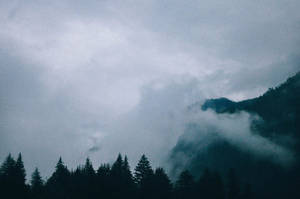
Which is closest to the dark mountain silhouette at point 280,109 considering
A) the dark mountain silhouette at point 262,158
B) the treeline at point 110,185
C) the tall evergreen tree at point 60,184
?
the dark mountain silhouette at point 262,158

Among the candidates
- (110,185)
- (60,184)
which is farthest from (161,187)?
(60,184)

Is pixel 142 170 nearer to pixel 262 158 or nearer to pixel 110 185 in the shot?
pixel 110 185

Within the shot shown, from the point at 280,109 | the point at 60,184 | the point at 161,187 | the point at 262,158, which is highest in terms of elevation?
the point at 280,109

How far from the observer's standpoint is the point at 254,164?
443ft

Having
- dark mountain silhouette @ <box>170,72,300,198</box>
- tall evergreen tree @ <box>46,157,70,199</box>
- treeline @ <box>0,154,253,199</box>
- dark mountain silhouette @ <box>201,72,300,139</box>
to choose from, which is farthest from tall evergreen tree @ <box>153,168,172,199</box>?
dark mountain silhouette @ <box>201,72,300,139</box>

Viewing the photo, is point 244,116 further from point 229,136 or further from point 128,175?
point 128,175

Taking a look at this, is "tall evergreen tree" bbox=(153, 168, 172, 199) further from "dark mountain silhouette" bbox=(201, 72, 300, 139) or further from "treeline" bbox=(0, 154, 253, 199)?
"dark mountain silhouette" bbox=(201, 72, 300, 139)

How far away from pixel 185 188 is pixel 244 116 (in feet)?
456

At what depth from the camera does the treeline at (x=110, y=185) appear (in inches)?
1857

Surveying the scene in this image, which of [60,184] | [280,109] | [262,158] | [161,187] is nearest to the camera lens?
[161,187]

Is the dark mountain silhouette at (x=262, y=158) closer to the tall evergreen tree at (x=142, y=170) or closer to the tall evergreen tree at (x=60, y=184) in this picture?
the tall evergreen tree at (x=142, y=170)

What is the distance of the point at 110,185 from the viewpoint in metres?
48.8

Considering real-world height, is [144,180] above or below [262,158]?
below

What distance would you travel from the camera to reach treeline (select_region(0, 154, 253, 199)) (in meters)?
47.2
